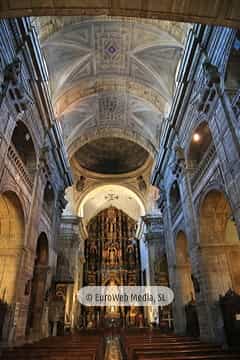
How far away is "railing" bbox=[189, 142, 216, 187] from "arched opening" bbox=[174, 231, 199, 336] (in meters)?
3.36

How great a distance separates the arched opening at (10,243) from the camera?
7867mm

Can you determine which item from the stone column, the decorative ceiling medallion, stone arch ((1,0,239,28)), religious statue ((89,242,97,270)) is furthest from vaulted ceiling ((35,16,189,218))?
religious statue ((89,242,97,270))

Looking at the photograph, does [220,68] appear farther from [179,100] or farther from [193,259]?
[193,259]

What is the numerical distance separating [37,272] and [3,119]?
7.38m

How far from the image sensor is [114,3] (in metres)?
3.73

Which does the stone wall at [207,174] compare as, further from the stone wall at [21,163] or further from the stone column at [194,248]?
the stone wall at [21,163]

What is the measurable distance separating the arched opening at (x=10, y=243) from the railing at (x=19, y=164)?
34.3 inches

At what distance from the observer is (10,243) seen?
866 centimetres

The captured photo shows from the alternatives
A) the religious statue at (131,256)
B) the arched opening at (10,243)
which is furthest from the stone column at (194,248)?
the religious statue at (131,256)

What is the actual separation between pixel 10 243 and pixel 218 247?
24.2 ft

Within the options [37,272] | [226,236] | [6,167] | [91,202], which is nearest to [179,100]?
[226,236]

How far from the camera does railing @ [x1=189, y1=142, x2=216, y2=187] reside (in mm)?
8336
